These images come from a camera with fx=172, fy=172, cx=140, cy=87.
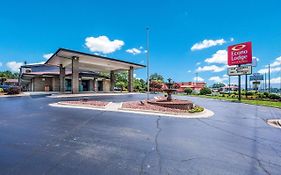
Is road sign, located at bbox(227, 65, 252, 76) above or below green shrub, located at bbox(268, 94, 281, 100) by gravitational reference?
above

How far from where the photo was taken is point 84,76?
129ft

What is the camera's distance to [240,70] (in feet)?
97.2

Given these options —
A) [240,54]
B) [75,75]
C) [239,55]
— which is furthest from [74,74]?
[240,54]

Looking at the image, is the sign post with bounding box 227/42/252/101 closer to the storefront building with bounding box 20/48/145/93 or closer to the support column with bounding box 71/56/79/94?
the storefront building with bounding box 20/48/145/93

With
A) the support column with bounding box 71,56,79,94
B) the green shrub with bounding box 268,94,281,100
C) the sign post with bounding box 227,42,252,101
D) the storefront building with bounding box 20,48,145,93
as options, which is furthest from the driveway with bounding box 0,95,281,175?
the green shrub with bounding box 268,94,281,100

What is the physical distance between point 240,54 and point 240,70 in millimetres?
2734

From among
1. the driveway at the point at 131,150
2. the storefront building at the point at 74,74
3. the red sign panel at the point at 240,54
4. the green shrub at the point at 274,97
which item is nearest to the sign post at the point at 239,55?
the red sign panel at the point at 240,54


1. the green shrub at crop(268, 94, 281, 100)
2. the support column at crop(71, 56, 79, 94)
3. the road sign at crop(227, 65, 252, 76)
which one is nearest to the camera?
the support column at crop(71, 56, 79, 94)

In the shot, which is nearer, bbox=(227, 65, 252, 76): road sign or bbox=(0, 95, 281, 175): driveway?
bbox=(0, 95, 281, 175): driveway

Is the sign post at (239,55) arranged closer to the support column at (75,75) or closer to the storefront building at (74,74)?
the storefront building at (74,74)

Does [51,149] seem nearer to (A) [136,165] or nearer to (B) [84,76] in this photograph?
(A) [136,165]

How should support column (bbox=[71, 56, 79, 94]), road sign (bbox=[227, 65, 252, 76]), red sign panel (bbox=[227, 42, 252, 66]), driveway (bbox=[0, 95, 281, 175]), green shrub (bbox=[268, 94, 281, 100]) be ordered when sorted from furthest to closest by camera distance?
green shrub (bbox=[268, 94, 281, 100]), road sign (bbox=[227, 65, 252, 76]), red sign panel (bbox=[227, 42, 252, 66]), support column (bbox=[71, 56, 79, 94]), driveway (bbox=[0, 95, 281, 175])

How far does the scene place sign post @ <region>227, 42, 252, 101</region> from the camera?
28062 mm

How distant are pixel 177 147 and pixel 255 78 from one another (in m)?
57.9
